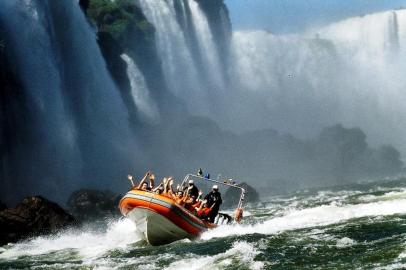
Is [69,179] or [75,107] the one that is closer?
[69,179]

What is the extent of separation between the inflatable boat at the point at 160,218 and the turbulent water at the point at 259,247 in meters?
0.38

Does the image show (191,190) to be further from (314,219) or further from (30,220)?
(30,220)

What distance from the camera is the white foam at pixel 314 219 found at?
22.1m

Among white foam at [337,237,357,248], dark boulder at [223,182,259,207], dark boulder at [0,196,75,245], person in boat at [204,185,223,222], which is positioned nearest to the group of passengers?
person in boat at [204,185,223,222]

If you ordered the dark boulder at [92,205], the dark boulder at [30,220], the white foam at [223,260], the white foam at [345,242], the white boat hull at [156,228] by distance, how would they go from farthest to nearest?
the dark boulder at [92,205] < the dark boulder at [30,220] < the white boat hull at [156,228] < the white foam at [345,242] < the white foam at [223,260]

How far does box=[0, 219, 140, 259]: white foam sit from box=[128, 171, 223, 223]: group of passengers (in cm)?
212

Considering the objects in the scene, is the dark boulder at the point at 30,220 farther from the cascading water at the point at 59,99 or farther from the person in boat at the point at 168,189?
the cascading water at the point at 59,99

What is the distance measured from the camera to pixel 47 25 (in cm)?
4675

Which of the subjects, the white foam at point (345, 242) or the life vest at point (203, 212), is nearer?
the white foam at point (345, 242)

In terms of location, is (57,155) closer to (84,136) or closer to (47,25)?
(84,136)

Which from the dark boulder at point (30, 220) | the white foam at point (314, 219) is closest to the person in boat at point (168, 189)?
the white foam at point (314, 219)

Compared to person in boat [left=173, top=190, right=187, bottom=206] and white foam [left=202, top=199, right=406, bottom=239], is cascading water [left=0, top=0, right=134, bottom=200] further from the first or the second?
white foam [left=202, top=199, right=406, bottom=239]

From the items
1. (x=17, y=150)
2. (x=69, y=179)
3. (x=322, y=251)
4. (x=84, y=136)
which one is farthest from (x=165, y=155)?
(x=322, y=251)

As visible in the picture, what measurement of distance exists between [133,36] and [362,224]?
60.5 m
